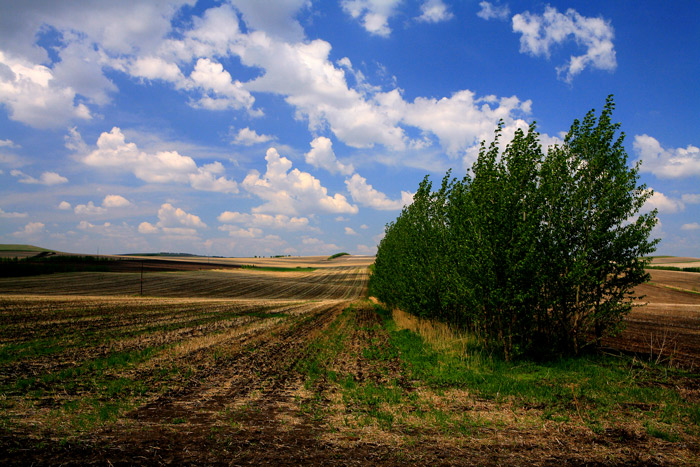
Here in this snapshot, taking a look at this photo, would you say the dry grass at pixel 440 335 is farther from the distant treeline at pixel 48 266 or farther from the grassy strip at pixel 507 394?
the distant treeline at pixel 48 266

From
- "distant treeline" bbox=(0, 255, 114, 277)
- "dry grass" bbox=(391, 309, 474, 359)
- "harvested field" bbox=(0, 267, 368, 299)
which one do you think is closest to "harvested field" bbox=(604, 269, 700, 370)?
"dry grass" bbox=(391, 309, 474, 359)

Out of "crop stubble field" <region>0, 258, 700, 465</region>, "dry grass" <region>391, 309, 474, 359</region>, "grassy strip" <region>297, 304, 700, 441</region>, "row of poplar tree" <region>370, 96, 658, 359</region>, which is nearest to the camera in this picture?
"crop stubble field" <region>0, 258, 700, 465</region>

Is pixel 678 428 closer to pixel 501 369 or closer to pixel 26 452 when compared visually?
pixel 501 369

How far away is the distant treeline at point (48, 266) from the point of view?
52938mm

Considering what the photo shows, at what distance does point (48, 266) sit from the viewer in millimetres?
59188

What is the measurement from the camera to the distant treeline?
52938mm

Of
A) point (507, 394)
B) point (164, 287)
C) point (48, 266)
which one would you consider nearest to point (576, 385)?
point (507, 394)

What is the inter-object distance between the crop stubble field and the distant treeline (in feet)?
155

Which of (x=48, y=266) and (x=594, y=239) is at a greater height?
(x=594, y=239)

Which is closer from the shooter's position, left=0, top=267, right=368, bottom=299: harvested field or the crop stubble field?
the crop stubble field

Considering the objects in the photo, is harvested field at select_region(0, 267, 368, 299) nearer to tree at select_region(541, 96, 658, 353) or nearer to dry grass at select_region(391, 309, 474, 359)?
dry grass at select_region(391, 309, 474, 359)

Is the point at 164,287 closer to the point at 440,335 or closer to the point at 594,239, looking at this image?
the point at 440,335

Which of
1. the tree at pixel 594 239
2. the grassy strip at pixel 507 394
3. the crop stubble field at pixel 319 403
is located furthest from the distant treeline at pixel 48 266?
the tree at pixel 594 239

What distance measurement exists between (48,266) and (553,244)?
72.6m
